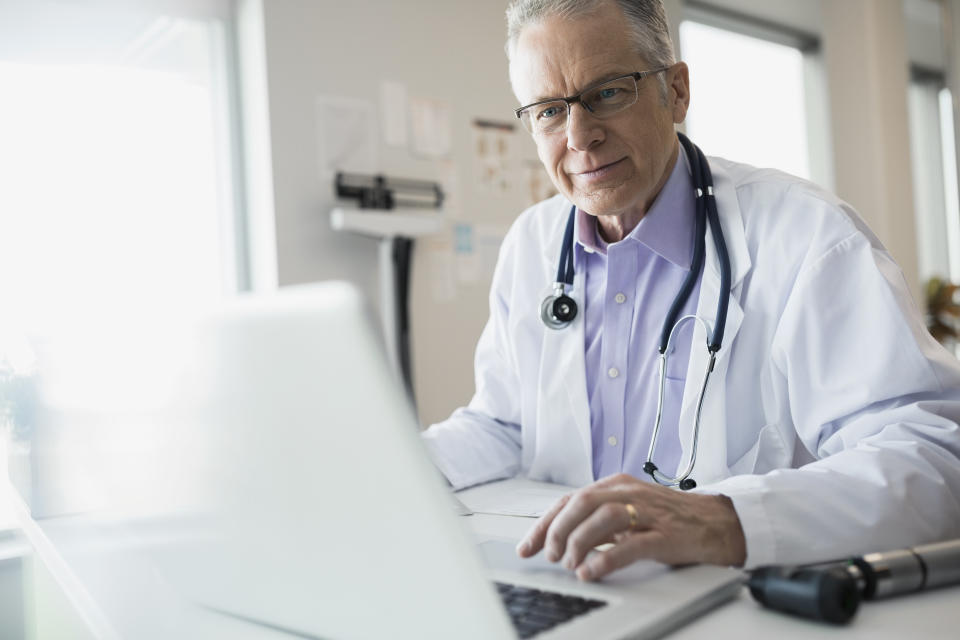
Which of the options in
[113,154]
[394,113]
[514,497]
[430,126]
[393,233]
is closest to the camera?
[514,497]

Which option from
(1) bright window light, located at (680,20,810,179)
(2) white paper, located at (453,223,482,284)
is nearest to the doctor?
(2) white paper, located at (453,223,482,284)

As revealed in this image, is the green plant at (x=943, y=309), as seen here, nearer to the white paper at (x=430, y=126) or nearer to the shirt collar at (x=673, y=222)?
the white paper at (x=430, y=126)

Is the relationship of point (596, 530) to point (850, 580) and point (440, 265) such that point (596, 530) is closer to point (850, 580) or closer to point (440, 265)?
point (850, 580)

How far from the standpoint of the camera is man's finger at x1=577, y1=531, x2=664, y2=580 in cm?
69

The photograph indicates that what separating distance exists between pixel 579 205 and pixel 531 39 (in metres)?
0.27

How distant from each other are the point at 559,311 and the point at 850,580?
0.82 m

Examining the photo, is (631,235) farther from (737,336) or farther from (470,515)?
(470,515)

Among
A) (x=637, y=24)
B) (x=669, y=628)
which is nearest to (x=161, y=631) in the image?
(x=669, y=628)

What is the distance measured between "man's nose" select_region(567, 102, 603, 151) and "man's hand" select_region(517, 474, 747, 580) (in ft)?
2.21

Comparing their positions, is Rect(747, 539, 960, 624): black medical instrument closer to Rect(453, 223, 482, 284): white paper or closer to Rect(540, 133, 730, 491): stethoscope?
Rect(540, 133, 730, 491): stethoscope

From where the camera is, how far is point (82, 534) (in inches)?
37.2

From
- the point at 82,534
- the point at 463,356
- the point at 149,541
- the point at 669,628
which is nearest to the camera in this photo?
the point at 669,628

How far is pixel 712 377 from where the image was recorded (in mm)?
1234

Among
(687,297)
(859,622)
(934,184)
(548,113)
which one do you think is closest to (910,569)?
(859,622)
